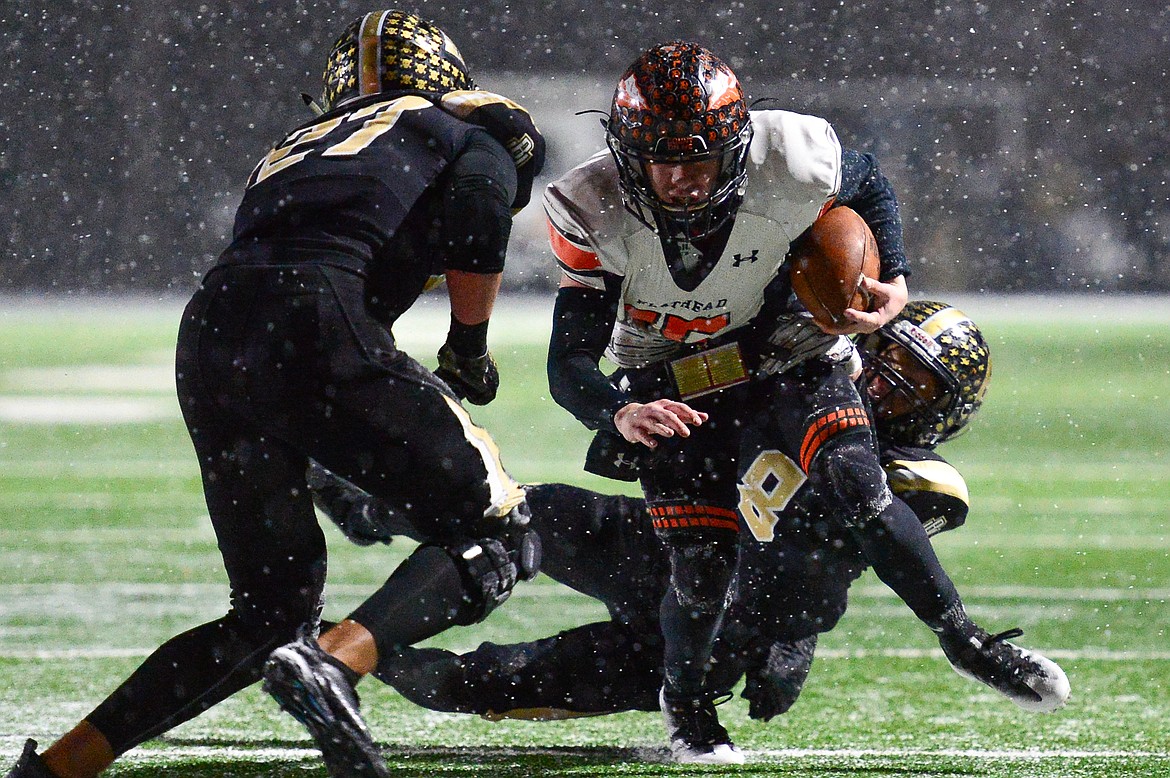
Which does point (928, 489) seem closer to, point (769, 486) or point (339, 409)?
point (769, 486)

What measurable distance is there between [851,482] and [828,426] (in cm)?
16

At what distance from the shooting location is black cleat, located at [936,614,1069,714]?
8.70ft

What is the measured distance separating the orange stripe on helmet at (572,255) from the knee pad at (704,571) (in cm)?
57

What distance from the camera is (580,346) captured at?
9.45ft

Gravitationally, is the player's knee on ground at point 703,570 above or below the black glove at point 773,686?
above

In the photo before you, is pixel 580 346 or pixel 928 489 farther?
pixel 928 489

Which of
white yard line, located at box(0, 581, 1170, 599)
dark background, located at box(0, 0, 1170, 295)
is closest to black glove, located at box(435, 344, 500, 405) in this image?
white yard line, located at box(0, 581, 1170, 599)

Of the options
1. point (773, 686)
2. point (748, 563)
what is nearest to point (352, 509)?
point (748, 563)

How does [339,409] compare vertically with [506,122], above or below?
below

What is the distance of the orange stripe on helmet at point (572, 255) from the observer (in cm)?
286

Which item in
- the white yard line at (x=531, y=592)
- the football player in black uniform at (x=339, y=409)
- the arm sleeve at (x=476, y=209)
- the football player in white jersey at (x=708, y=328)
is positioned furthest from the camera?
the white yard line at (x=531, y=592)

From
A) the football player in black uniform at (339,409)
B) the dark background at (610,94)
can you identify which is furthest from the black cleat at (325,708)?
the dark background at (610,94)

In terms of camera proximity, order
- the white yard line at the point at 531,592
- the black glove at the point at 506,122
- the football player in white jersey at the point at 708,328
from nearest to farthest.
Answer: the black glove at the point at 506,122 → the football player in white jersey at the point at 708,328 → the white yard line at the point at 531,592

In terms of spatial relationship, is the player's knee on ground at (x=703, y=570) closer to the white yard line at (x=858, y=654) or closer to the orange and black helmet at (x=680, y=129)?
the orange and black helmet at (x=680, y=129)
